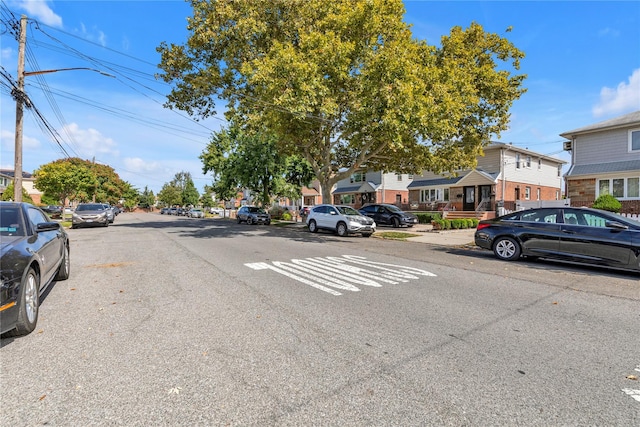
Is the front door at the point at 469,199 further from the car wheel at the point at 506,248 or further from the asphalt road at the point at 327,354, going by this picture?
the asphalt road at the point at 327,354

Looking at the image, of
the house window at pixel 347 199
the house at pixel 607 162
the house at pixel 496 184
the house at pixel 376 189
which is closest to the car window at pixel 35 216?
the house at pixel 496 184

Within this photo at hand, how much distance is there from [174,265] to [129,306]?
359 centimetres

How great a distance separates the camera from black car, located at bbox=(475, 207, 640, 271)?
7.95 meters

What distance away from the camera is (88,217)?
22375 mm

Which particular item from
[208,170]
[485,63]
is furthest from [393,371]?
[208,170]

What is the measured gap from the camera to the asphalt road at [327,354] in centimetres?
262

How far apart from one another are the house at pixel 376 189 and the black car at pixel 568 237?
95.1ft

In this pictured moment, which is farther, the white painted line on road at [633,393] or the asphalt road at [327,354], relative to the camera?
the white painted line on road at [633,393]

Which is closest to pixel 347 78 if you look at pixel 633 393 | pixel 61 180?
pixel 633 393

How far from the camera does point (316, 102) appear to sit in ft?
44.8

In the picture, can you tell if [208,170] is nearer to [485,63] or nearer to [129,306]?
[485,63]

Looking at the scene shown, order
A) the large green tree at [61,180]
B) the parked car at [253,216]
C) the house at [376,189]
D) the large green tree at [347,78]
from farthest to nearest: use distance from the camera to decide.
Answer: the large green tree at [61,180]
the house at [376,189]
the parked car at [253,216]
the large green tree at [347,78]

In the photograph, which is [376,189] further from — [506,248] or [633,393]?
[633,393]

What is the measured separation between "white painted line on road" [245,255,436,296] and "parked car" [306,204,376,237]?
764 cm
